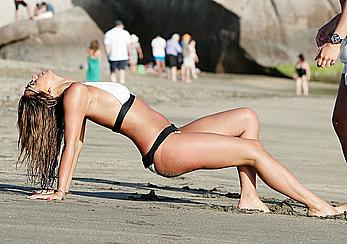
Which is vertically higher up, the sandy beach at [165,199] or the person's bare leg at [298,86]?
the sandy beach at [165,199]

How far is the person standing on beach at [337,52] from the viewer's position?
6.55 meters

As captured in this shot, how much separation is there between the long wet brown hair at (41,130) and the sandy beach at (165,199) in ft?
0.82

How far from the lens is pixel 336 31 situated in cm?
665

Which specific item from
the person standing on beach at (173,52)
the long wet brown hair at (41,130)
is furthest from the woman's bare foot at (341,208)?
the person standing on beach at (173,52)

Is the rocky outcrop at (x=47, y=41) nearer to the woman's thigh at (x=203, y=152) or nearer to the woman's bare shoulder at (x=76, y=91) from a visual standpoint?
the woman's bare shoulder at (x=76, y=91)

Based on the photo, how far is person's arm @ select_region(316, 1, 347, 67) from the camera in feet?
21.4

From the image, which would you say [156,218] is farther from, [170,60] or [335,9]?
[335,9]

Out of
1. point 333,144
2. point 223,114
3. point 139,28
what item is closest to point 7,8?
point 139,28

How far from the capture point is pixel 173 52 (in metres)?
30.6

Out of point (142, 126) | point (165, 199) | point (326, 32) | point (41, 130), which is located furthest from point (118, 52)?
point (142, 126)

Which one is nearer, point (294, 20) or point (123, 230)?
point (123, 230)

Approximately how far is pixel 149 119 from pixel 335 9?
1018 inches

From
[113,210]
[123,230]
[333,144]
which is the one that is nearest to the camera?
[123,230]

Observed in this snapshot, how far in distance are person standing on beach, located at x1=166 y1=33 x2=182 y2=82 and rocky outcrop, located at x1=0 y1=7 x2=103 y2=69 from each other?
2.95 metres
